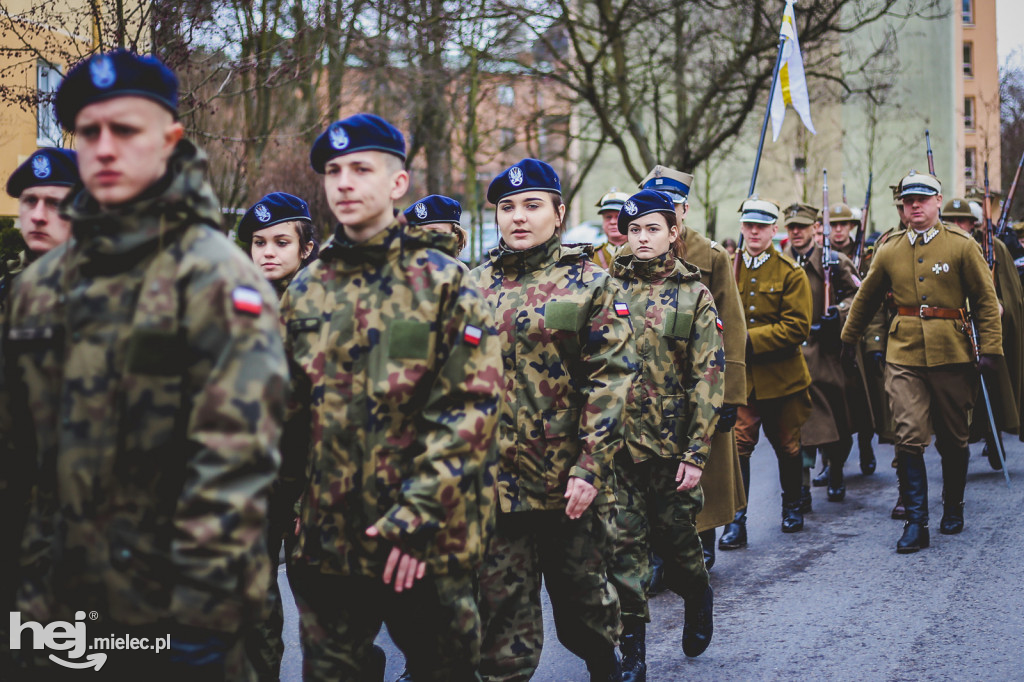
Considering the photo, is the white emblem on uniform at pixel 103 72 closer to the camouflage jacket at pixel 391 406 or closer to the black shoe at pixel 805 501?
the camouflage jacket at pixel 391 406

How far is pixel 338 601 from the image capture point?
3232 mm

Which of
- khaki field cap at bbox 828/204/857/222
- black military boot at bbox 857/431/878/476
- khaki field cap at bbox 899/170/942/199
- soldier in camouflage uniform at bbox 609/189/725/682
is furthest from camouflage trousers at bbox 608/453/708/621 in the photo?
khaki field cap at bbox 828/204/857/222

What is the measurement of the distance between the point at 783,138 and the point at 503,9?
21.1 meters

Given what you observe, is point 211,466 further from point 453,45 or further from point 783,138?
point 783,138

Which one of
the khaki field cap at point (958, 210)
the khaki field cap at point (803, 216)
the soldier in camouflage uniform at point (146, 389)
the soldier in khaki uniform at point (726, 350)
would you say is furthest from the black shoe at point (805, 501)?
the soldier in camouflage uniform at point (146, 389)

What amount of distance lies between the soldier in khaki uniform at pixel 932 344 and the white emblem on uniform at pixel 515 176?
3.95 meters

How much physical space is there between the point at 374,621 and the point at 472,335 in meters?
0.95

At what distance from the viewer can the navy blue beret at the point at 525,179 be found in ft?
14.8

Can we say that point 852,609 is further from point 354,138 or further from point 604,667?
point 354,138

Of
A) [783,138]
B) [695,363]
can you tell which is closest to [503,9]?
[695,363]

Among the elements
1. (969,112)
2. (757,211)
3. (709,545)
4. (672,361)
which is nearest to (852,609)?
(709,545)

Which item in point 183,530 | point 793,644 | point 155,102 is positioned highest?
point 155,102

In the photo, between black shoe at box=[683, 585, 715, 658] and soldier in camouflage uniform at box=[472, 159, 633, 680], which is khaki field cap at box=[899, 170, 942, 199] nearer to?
black shoe at box=[683, 585, 715, 658]

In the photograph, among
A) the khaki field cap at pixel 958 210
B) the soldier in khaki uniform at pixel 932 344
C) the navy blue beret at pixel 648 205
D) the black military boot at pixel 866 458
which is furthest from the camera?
→ the khaki field cap at pixel 958 210
